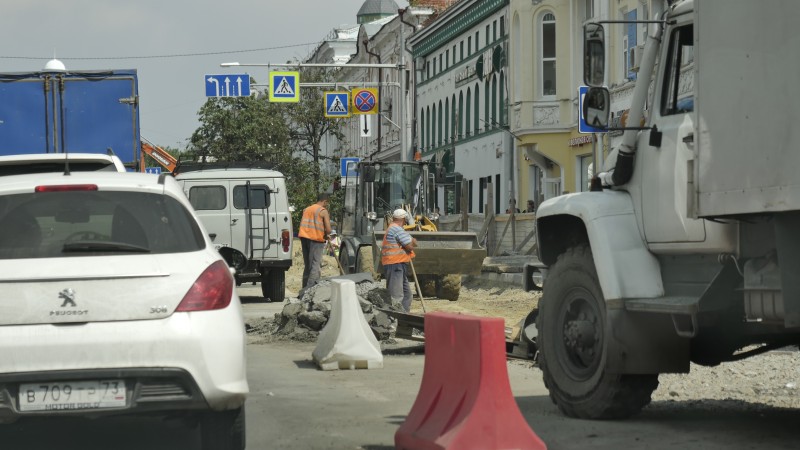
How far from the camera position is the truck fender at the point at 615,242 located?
9602 millimetres

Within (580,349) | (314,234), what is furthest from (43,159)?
(314,234)

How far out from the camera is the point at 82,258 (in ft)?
24.8

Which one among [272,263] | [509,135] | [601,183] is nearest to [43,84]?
[272,263]

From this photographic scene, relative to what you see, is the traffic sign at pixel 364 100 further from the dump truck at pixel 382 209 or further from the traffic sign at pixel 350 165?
the dump truck at pixel 382 209

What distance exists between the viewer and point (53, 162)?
1122 centimetres

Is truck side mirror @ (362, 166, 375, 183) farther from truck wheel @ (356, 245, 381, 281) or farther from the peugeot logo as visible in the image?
the peugeot logo

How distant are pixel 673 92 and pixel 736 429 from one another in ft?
7.50

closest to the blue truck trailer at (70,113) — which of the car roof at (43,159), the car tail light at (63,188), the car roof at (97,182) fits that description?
the car roof at (43,159)

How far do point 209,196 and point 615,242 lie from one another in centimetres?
1800

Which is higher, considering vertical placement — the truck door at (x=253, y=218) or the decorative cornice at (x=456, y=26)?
the decorative cornice at (x=456, y=26)

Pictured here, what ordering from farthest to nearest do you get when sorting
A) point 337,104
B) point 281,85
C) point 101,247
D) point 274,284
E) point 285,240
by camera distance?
point 337,104 → point 281,85 → point 274,284 → point 285,240 → point 101,247

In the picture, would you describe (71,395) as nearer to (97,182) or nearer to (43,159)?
(97,182)

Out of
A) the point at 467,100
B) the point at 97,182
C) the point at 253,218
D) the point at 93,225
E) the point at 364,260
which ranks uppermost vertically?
the point at 467,100

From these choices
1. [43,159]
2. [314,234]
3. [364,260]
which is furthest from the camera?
[364,260]
